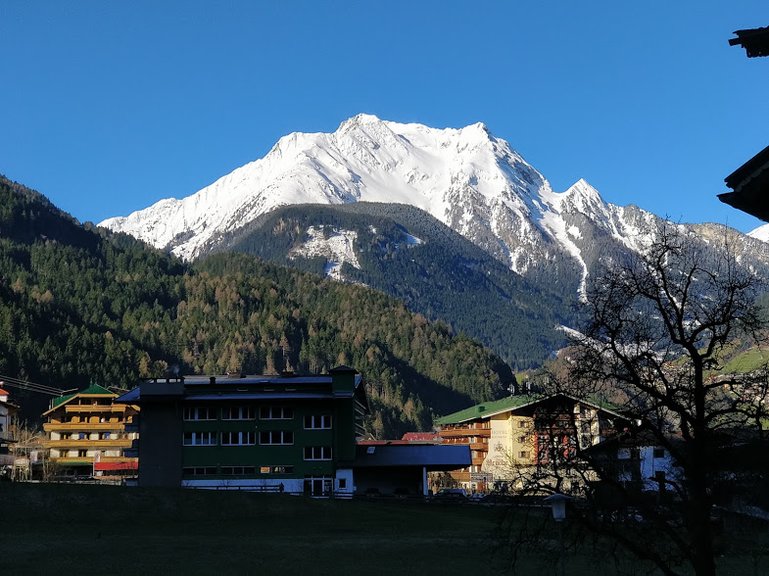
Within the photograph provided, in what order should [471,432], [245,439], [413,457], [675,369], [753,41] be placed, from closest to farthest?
[753,41] → [675,369] → [245,439] → [413,457] → [471,432]

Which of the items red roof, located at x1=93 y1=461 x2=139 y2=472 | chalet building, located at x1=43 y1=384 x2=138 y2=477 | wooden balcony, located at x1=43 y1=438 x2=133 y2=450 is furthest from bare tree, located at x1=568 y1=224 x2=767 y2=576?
wooden balcony, located at x1=43 y1=438 x2=133 y2=450

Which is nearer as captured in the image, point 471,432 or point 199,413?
→ point 199,413

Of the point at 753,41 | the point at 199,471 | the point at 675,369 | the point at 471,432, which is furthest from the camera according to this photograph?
the point at 471,432

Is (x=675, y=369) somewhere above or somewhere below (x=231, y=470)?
above

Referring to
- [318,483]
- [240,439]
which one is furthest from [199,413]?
[318,483]

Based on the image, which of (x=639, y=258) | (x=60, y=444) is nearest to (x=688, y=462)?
(x=639, y=258)

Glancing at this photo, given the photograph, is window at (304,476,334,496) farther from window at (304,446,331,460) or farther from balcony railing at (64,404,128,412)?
balcony railing at (64,404,128,412)

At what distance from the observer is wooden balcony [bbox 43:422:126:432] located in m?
184

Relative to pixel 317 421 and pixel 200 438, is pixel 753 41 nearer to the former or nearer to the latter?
pixel 317 421

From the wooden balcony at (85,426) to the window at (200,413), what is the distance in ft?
234

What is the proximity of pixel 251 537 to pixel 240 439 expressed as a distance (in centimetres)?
4726

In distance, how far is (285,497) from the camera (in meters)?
93.8

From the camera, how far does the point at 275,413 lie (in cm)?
11806

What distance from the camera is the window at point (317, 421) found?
117750mm
